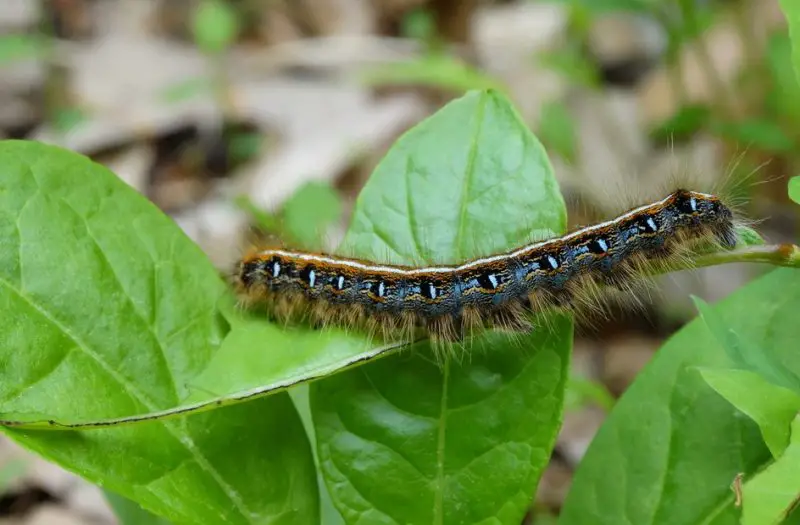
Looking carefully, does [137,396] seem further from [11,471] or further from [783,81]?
[783,81]

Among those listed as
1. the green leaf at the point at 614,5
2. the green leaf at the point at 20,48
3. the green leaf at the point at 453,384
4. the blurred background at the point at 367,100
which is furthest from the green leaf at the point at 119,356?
the green leaf at the point at 20,48

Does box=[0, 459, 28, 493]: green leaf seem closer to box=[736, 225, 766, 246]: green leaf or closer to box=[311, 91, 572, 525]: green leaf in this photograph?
box=[311, 91, 572, 525]: green leaf

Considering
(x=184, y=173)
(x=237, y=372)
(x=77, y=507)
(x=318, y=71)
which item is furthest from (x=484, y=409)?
(x=318, y=71)

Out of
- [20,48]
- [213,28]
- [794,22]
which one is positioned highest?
[20,48]

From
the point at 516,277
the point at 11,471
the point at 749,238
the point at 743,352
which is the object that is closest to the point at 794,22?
the point at 749,238

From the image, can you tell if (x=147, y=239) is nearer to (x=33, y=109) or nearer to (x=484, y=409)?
(x=484, y=409)

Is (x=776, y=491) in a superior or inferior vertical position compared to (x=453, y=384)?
inferior

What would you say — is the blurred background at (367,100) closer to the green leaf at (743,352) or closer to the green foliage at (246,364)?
the green foliage at (246,364)
